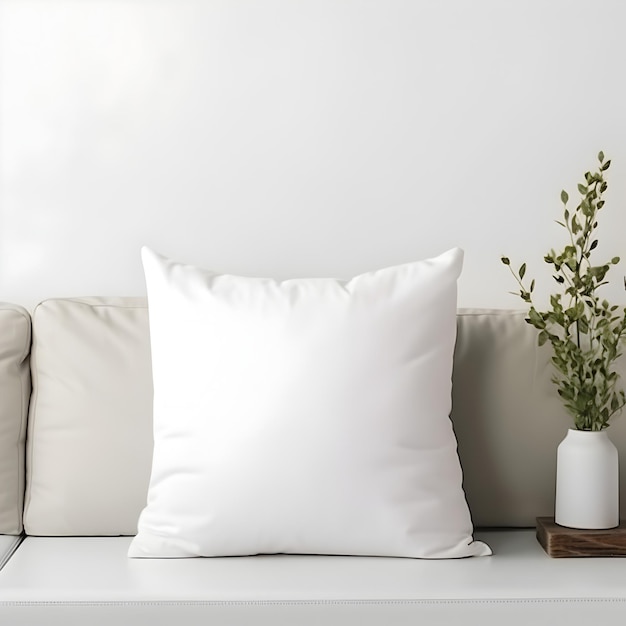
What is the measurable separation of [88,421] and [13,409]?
161mm

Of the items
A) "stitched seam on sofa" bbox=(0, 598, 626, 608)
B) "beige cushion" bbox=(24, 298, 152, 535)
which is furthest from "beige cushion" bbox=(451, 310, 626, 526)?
"beige cushion" bbox=(24, 298, 152, 535)

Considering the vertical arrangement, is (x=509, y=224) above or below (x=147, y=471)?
above

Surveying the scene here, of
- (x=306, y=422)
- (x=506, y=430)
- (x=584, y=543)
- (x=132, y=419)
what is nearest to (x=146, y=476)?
(x=132, y=419)

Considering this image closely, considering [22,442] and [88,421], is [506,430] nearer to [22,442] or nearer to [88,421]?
[88,421]

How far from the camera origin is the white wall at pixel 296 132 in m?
2.14

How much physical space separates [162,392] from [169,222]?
585 mm

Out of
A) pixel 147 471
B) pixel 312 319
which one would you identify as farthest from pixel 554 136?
pixel 147 471

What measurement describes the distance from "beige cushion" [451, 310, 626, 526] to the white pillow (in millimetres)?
186

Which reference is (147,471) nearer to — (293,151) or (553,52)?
(293,151)

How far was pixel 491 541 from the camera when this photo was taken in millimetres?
1796

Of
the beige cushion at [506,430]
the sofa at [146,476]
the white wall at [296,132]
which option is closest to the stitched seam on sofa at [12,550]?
the sofa at [146,476]

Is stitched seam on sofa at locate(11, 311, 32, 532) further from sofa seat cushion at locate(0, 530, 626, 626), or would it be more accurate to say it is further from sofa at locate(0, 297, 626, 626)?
sofa seat cushion at locate(0, 530, 626, 626)

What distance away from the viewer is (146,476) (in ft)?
5.94

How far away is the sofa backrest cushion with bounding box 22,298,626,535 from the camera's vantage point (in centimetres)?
180
